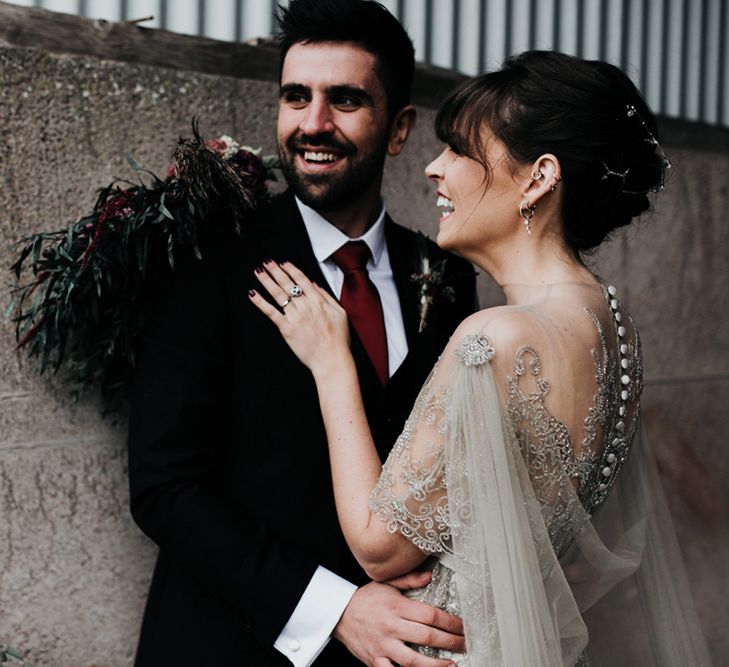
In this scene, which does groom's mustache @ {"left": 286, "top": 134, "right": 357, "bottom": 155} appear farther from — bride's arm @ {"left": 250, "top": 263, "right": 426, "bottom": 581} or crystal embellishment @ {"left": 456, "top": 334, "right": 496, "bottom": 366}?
crystal embellishment @ {"left": 456, "top": 334, "right": 496, "bottom": 366}

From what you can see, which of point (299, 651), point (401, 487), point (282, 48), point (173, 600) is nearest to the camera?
point (401, 487)

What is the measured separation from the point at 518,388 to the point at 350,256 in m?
0.75

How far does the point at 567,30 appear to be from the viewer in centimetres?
401

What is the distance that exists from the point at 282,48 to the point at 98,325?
84 centimetres

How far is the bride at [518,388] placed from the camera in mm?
1760

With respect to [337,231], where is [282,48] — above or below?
above

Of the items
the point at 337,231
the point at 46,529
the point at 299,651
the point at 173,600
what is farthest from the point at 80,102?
the point at 299,651

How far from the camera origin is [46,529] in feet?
8.20

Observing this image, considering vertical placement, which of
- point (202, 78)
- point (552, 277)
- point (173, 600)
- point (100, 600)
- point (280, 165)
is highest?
point (202, 78)

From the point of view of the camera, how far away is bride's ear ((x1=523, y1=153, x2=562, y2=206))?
1874 millimetres

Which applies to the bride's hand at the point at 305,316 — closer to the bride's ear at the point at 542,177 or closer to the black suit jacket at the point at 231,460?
the black suit jacket at the point at 231,460

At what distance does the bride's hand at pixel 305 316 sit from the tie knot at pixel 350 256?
0.15 meters

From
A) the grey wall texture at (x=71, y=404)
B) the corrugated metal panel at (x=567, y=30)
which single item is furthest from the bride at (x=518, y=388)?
the corrugated metal panel at (x=567, y=30)

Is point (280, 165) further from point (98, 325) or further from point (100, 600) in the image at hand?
point (100, 600)
